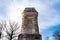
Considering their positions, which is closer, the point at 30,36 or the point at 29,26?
the point at 30,36

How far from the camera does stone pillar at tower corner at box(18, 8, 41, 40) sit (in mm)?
25500

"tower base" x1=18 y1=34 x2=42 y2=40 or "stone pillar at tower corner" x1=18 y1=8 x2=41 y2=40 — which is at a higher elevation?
"stone pillar at tower corner" x1=18 y1=8 x2=41 y2=40

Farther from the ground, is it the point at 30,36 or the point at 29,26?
the point at 29,26

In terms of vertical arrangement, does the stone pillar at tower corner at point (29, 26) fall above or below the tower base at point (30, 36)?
above

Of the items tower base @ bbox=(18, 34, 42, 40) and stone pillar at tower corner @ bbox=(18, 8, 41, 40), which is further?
stone pillar at tower corner @ bbox=(18, 8, 41, 40)

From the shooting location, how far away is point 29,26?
26.1 m

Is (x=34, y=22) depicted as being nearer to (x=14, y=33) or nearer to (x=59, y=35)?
(x=14, y=33)

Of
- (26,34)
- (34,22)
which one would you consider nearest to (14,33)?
(26,34)

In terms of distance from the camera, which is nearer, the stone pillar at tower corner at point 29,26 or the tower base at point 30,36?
the tower base at point 30,36

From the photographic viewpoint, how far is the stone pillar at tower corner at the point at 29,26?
1004 inches

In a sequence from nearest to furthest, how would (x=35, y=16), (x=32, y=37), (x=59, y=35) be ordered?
1. (x=32, y=37)
2. (x=35, y=16)
3. (x=59, y=35)

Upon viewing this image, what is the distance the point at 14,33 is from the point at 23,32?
2.04m

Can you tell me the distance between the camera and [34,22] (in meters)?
26.5

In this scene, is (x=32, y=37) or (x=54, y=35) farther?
(x=54, y=35)
